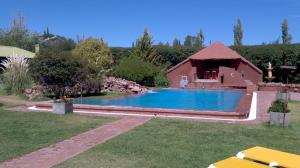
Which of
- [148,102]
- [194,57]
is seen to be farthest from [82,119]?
[194,57]

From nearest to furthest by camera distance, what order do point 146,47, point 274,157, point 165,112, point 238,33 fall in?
point 274,157 < point 165,112 < point 146,47 < point 238,33

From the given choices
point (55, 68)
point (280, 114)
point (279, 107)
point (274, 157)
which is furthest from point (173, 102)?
point (274, 157)

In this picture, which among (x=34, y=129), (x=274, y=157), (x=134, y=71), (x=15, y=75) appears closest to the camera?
(x=274, y=157)

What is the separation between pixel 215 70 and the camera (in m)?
32.1

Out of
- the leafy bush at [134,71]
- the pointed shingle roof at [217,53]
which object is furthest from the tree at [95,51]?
the pointed shingle roof at [217,53]

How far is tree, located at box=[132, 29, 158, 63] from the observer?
113 ft

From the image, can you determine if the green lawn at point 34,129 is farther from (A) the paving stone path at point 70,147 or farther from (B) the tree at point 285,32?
(B) the tree at point 285,32

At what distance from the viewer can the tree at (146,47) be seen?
34531 millimetres

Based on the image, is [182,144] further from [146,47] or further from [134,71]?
[146,47]

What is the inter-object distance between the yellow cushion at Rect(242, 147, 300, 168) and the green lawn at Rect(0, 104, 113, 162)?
4.44 m

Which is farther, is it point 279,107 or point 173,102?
point 173,102

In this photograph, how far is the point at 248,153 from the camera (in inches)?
199

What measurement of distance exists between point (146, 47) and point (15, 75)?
57.5 ft

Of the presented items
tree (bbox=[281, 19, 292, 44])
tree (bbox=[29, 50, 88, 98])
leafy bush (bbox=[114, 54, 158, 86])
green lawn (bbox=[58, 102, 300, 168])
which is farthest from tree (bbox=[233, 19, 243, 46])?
green lawn (bbox=[58, 102, 300, 168])
